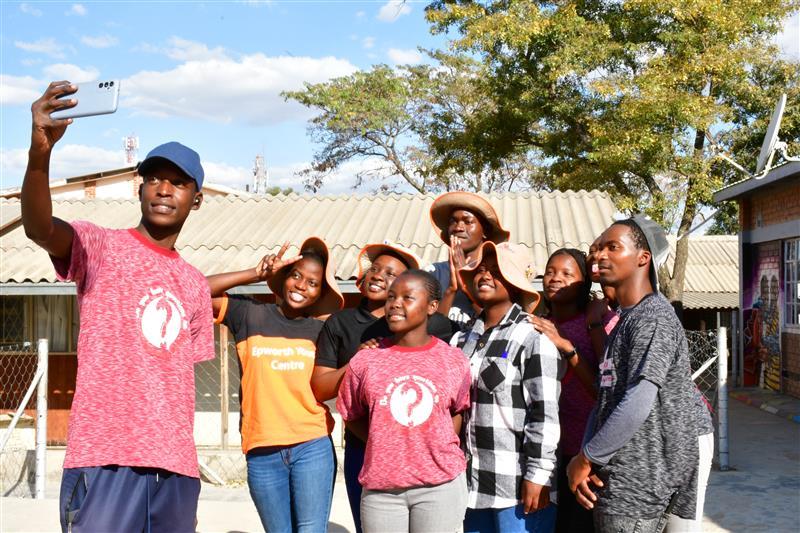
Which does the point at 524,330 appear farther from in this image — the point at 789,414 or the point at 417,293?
the point at 789,414

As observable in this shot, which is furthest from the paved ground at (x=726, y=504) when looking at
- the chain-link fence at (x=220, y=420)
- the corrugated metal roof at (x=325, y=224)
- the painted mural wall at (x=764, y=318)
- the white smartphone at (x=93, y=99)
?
the painted mural wall at (x=764, y=318)

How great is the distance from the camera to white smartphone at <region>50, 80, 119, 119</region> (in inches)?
79.4

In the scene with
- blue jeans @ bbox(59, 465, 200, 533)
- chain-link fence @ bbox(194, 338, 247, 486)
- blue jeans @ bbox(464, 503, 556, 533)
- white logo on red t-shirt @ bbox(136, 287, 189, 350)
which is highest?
white logo on red t-shirt @ bbox(136, 287, 189, 350)

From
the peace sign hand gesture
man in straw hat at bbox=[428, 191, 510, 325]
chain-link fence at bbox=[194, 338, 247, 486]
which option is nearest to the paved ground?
chain-link fence at bbox=[194, 338, 247, 486]

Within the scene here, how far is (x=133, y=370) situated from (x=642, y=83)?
13517 mm

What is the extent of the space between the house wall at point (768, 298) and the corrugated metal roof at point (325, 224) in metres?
5.36

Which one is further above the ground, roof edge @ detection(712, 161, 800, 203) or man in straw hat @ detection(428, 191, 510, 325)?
roof edge @ detection(712, 161, 800, 203)

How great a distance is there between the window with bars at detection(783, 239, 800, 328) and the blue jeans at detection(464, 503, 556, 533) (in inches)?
443

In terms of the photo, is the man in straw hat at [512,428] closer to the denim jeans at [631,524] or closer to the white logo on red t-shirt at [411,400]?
the white logo on red t-shirt at [411,400]

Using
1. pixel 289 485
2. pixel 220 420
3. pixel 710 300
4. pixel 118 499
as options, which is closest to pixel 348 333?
pixel 289 485

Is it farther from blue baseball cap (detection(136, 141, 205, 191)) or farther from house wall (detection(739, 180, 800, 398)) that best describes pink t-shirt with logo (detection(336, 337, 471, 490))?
house wall (detection(739, 180, 800, 398))

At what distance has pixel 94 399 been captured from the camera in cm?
225

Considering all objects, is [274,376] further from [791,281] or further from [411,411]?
[791,281]

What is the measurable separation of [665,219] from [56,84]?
604 inches
